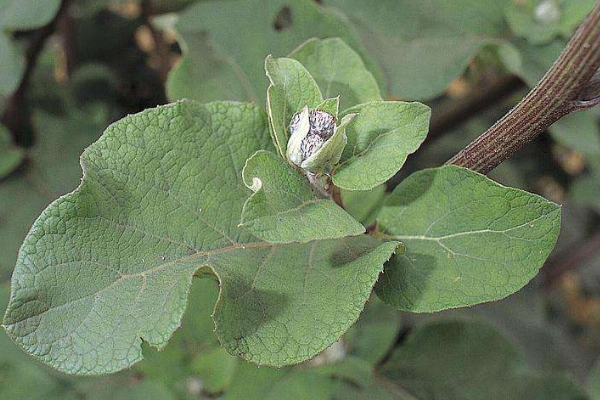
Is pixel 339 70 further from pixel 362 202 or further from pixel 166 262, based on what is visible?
pixel 166 262

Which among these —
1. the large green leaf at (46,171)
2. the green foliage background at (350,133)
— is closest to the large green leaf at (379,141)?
the green foliage background at (350,133)

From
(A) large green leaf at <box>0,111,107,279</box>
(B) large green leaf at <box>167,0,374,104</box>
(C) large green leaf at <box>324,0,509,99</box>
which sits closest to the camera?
(B) large green leaf at <box>167,0,374,104</box>

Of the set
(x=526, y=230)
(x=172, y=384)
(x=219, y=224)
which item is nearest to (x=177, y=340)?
(x=172, y=384)

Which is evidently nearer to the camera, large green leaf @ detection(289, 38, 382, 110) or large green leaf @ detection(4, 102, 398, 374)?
large green leaf @ detection(4, 102, 398, 374)

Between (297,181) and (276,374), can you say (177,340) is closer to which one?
(276,374)

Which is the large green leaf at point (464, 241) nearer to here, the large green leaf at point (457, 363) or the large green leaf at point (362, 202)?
the large green leaf at point (362, 202)

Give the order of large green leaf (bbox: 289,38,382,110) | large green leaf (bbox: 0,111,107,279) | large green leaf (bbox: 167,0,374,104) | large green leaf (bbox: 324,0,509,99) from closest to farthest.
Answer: large green leaf (bbox: 289,38,382,110)
large green leaf (bbox: 167,0,374,104)
large green leaf (bbox: 324,0,509,99)
large green leaf (bbox: 0,111,107,279)

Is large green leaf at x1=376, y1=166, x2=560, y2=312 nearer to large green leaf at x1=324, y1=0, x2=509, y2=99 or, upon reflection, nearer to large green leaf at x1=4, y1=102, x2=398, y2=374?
large green leaf at x1=4, y1=102, x2=398, y2=374

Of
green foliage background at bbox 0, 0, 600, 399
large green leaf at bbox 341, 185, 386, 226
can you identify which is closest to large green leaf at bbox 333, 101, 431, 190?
green foliage background at bbox 0, 0, 600, 399

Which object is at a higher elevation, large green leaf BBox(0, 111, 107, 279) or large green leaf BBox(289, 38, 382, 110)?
large green leaf BBox(289, 38, 382, 110)
